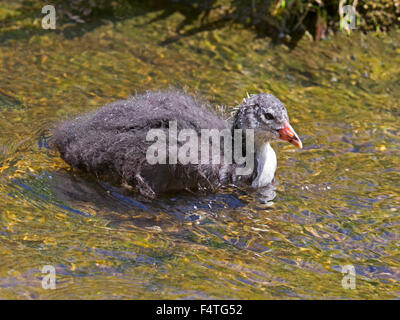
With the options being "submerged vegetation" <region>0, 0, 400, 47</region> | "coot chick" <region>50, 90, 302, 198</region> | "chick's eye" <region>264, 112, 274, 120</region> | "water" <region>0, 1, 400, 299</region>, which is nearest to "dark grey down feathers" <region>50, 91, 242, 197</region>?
"coot chick" <region>50, 90, 302, 198</region>

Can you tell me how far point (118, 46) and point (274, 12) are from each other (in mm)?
1986

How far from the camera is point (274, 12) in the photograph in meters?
7.82

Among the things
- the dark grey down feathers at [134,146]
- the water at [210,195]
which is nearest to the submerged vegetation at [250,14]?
the water at [210,195]

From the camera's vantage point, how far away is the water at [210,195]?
13.4ft

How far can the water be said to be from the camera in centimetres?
409

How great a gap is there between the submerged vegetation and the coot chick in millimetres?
2444

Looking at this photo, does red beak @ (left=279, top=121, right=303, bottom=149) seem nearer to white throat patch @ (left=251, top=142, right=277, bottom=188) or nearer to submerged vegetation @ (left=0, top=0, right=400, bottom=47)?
white throat patch @ (left=251, top=142, right=277, bottom=188)

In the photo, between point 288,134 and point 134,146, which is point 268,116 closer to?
point 288,134

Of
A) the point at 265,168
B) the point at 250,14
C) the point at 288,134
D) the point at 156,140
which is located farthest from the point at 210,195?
the point at 250,14

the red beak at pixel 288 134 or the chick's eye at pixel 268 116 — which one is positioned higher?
the chick's eye at pixel 268 116

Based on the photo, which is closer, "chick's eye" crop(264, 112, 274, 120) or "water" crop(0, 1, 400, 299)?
"water" crop(0, 1, 400, 299)

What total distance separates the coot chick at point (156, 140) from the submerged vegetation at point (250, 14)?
8.02ft

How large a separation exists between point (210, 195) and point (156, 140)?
0.68 meters

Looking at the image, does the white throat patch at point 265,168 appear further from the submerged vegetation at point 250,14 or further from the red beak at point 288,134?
the submerged vegetation at point 250,14
